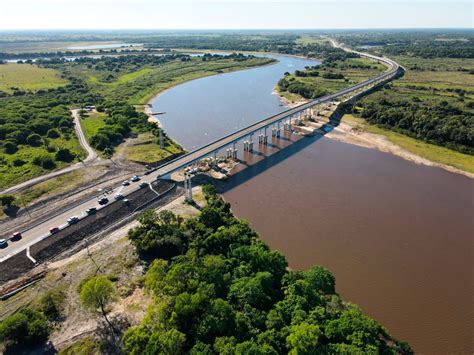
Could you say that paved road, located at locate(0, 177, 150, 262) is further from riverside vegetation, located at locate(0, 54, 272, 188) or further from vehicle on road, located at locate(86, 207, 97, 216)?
riverside vegetation, located at locate(0, 54, 272, 188)

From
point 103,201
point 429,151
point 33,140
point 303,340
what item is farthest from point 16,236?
point 429,151

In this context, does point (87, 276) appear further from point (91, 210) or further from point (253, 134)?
point (253, 134)

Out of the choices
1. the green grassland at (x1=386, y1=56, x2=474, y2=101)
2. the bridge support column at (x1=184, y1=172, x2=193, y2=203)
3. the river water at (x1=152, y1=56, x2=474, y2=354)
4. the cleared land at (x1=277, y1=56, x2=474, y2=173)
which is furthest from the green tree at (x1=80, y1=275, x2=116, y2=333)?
the green grassland at (x1=386, y1=56, x2=474, y2=101)

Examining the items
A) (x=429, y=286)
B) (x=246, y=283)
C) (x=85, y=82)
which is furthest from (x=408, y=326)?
(x=85, y=82)

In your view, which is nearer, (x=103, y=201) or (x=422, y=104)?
(x=103, y=201)

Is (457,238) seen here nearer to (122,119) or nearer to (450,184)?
(450,184)

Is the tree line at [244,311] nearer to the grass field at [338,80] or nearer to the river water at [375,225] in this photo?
the river water at [375,225]

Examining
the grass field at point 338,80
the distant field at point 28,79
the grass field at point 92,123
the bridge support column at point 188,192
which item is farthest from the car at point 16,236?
the distant field at point 28,79
